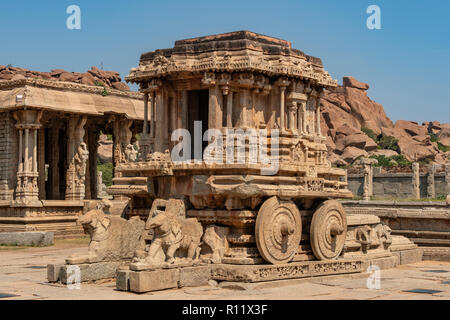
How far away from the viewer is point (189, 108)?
1452 cm

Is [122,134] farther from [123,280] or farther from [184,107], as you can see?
[123,280]

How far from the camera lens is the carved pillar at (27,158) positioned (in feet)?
71.6

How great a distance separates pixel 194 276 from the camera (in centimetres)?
1061

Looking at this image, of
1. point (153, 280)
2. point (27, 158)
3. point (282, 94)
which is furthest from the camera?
point (27, 158)

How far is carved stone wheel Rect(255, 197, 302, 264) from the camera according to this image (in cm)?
1102

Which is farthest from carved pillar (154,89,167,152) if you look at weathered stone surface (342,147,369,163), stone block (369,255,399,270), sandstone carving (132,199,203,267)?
weathered stone surface (342,147,369,163)

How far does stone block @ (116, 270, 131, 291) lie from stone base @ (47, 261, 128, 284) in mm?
580

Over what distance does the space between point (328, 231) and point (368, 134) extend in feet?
258

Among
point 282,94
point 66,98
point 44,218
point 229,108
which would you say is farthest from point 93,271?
point 66,98

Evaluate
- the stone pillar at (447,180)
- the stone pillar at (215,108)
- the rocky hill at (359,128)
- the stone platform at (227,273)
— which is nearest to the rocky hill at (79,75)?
the rocky hill at (359,128)

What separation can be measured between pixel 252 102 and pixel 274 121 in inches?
29.8
